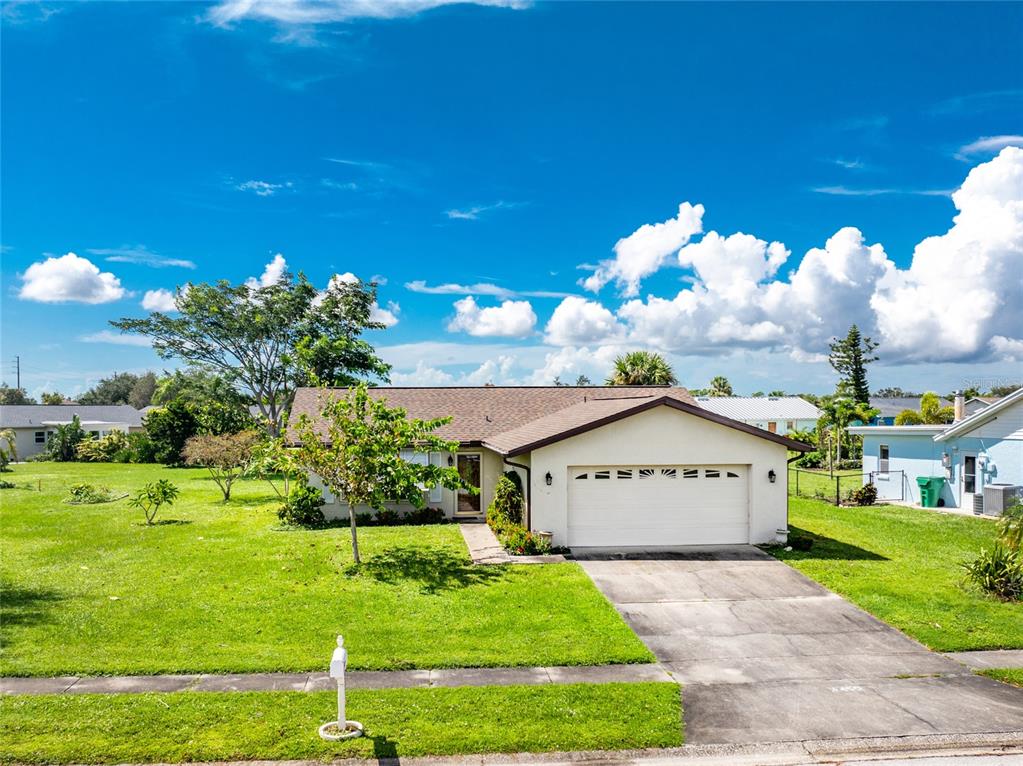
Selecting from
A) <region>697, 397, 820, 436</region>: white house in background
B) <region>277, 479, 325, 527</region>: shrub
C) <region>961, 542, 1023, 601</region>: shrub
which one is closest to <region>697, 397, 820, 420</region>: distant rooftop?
<region>697, 397, 820, 436</region>: white house in background

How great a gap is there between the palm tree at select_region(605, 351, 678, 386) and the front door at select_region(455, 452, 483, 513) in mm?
21655

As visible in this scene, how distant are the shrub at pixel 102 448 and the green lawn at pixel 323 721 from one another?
45.9m

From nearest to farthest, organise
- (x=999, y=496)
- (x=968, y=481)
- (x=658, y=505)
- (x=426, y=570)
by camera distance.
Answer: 1. (x=426, y=570)
2. (x=658, y=505)
3. (x=999, y=496)
4. (x=968, y=481)

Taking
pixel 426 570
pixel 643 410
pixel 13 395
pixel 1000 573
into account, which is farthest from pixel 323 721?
pixel 13 395

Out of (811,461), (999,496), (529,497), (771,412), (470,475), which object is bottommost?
(999,496)

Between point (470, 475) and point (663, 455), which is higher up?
point (663, 455)

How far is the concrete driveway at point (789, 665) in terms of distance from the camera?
7.92 m

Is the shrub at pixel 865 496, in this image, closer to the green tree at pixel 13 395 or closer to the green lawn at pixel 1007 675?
the green lawn at pixel 1007 675

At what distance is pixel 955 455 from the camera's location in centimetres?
2475

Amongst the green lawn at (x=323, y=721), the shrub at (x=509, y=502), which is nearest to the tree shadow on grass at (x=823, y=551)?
the shrub at (x=509, y=502)

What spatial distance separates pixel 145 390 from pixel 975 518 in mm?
→ 104671

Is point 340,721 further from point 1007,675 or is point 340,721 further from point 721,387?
point 721,387

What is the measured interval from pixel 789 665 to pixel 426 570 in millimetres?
7665

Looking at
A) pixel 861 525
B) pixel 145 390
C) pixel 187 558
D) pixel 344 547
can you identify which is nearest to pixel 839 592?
pixel 861 525
